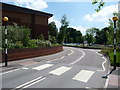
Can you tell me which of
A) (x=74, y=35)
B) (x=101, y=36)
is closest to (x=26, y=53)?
(x=101, y=36)

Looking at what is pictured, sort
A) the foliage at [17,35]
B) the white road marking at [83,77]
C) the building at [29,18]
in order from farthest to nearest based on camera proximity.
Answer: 1. the building at [29,18]
2. the foliage at [17,35]
3. the white road marking at [83,77]

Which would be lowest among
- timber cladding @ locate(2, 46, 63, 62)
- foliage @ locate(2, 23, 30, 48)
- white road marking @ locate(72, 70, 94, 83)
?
white road marking @ locate(72, 70, 94, 83)

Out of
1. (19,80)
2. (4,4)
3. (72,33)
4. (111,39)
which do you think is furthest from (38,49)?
(72,33)

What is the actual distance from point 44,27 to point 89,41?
37196 millimetres

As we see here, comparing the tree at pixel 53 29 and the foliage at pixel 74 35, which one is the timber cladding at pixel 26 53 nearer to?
the tree at pixel 53 29

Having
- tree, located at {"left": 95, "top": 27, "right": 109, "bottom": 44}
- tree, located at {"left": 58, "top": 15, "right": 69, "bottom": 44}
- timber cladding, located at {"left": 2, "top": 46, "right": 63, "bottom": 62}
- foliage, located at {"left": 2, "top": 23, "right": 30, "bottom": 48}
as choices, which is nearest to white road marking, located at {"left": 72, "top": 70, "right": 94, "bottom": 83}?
timber cladding, located at {"left": 2, "top": 46, "right": 63, "bottom": 62}

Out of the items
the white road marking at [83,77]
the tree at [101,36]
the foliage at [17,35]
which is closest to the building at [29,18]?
the foliage at [17,35]

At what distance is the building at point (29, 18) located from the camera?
23375mm

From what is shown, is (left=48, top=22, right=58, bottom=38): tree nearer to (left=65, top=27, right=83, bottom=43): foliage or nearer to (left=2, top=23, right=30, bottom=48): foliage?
(left=65, top=27, right=83, bottom=43): foliage

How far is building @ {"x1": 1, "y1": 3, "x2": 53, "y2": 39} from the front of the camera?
23375mm

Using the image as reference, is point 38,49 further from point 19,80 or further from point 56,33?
point 56,33

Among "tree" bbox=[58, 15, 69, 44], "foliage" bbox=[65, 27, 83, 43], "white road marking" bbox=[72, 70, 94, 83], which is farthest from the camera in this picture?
"foliage" bbox=[65, 27, 83, 43]

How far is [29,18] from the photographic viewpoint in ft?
88.7

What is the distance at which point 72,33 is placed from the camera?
317 feet
